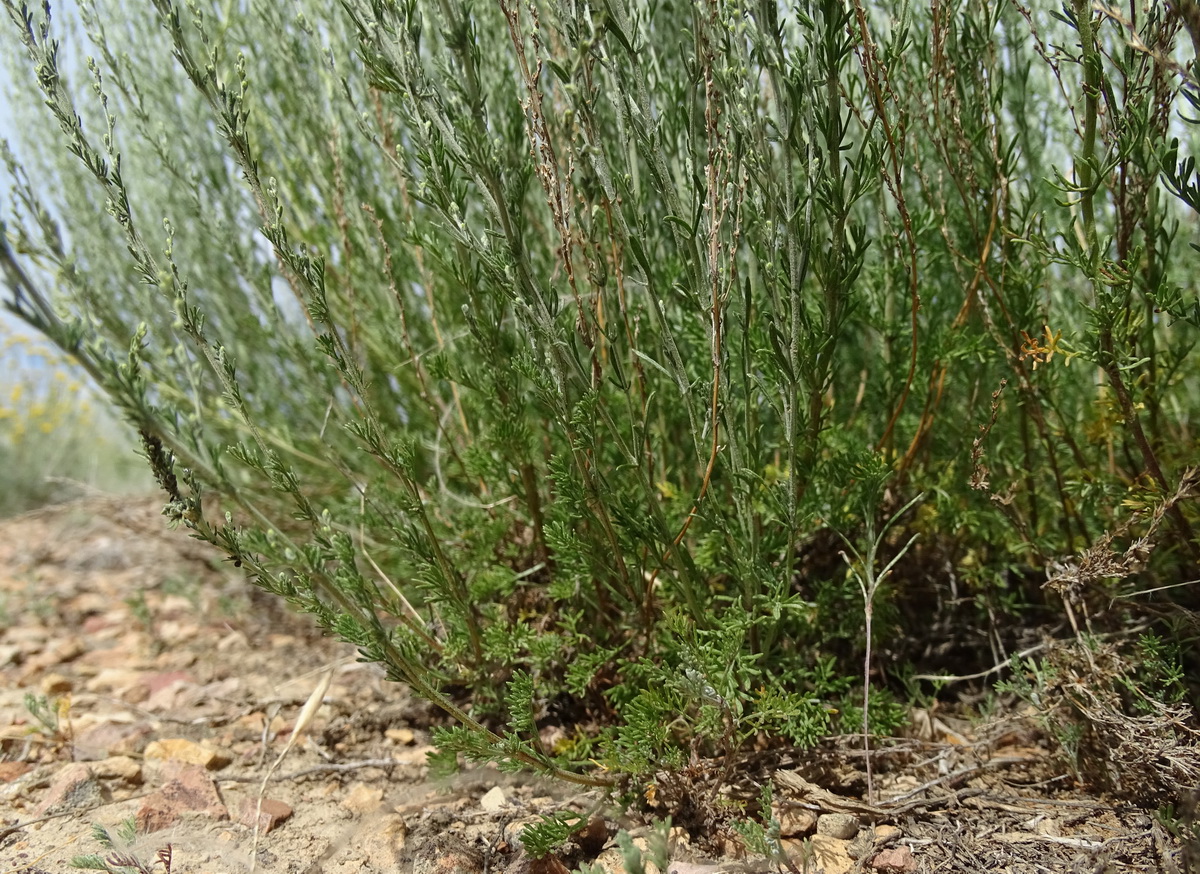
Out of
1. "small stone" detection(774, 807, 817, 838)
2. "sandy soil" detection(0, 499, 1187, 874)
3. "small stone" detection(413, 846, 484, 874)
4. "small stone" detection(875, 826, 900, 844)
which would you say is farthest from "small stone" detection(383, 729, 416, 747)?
"small stone" detection(875, 826, 900, 844)

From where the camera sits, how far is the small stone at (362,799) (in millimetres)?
1812

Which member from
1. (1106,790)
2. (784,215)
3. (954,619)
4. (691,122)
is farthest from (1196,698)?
(691,122)

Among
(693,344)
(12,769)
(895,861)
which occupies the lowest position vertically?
(12,769)

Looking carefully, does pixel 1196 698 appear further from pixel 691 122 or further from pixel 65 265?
pixel 65 265

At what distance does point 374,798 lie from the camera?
184 centimetres

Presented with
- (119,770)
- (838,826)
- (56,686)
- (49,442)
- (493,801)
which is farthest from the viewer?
(49,442)

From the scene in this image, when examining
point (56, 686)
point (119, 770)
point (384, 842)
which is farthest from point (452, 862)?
point (56, 686)

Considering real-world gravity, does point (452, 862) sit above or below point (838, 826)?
below

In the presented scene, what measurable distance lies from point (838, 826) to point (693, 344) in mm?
1037

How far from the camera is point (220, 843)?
1683 mm

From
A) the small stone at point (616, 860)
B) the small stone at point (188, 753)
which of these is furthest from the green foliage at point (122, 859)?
the small stone at point (616, 860)

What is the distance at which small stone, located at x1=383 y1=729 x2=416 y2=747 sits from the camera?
82.6 inches

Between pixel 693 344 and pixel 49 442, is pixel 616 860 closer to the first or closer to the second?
pixel 693 344

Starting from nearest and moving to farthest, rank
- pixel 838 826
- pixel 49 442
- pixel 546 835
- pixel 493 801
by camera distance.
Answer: pixel 546 835
pixel 838 826
pixel 493 801
pixel 49 442
